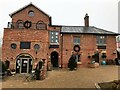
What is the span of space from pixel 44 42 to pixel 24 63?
400 centimetres

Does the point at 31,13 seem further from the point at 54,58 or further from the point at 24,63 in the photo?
the point at 24,63

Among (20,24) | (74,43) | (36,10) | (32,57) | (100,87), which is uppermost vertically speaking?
(36,10)

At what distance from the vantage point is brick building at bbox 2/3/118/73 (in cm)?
2611

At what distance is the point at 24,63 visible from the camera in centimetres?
2602

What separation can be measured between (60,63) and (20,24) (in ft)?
30.1

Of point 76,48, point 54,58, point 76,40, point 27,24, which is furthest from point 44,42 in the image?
point 76,40

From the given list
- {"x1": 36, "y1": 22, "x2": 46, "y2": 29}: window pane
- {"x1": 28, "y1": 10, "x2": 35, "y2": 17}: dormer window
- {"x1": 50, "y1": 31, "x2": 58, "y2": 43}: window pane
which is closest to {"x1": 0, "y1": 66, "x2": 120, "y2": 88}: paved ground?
{"x1": 50, "y1": 31, "x2": 58, "y2": 43}: window pane

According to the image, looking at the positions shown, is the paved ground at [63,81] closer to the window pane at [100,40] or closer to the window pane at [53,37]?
the window pane at [53,37]

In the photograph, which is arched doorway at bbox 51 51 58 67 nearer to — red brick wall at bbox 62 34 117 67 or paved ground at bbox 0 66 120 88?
red brick wall at bbox 62 34 117 67

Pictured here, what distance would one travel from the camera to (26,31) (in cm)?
2655

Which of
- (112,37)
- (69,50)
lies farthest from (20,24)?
(112,37)

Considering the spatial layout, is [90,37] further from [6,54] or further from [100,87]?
[100,87]

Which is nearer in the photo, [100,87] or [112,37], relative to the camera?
[100,87]

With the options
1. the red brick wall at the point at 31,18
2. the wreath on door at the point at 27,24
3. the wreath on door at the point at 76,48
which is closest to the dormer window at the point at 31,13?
the red brick wall at the point at 31,18
